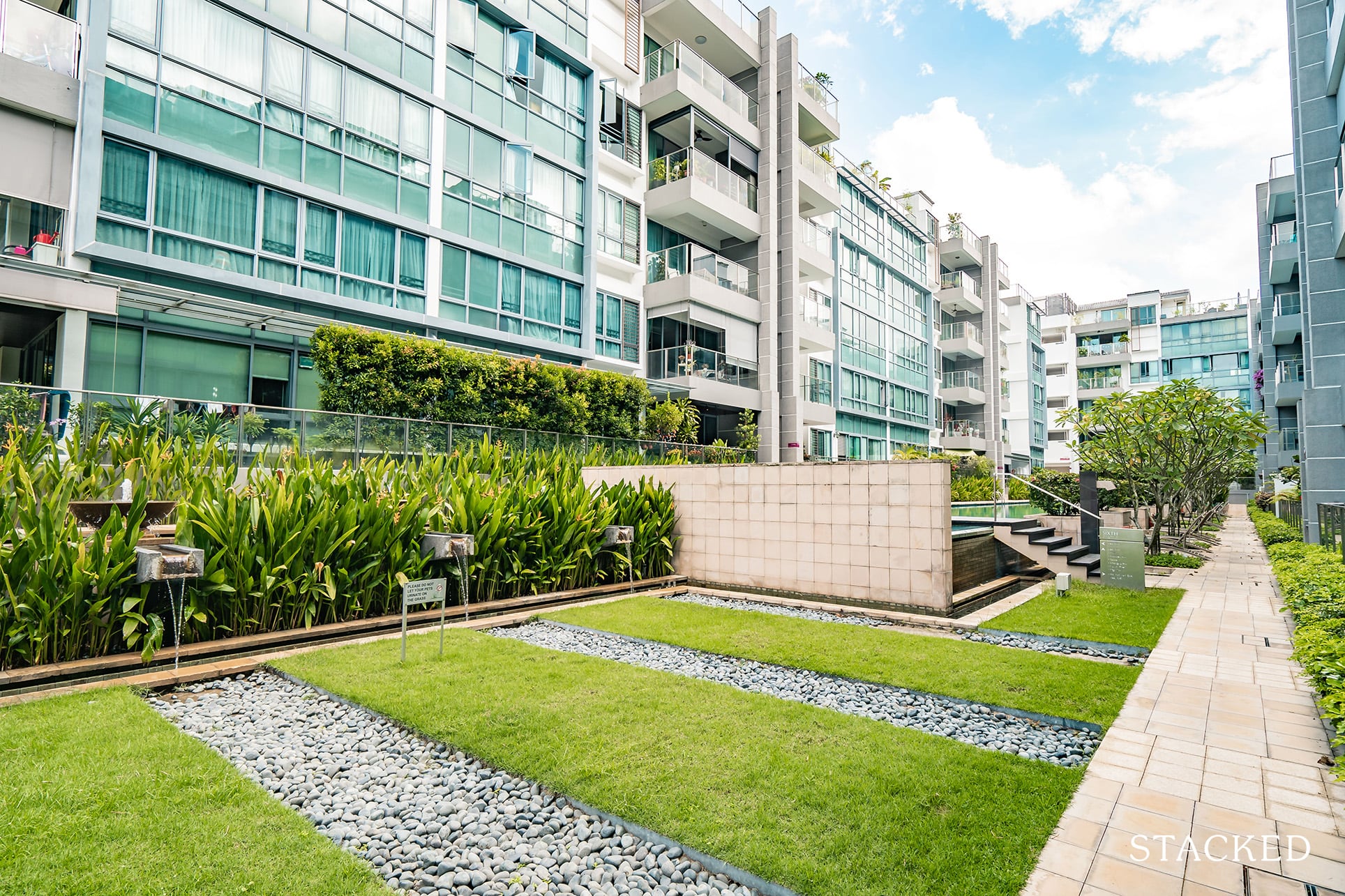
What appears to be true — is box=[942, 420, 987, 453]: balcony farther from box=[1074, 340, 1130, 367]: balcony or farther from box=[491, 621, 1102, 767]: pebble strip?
box=[491, 621, 1102, 767]: pebble strip

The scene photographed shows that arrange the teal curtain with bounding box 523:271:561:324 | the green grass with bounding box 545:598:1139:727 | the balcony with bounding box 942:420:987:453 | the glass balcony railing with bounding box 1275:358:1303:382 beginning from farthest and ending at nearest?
1. the balcony with bounding box 942:420:987:453
2. the glass balcony railing with bounding box 1275:358:1303:382
3. the teal curtain with bounding box 523:271:561:324
4. the green grass with bounding box 545:598:1139:727

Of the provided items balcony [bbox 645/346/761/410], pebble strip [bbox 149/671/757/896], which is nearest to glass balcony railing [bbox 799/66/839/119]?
balcony [bbox 645/346/761/410]

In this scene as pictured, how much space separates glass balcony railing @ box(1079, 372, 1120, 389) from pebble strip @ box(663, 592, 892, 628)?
62.2 m

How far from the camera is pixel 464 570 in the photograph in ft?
26.5

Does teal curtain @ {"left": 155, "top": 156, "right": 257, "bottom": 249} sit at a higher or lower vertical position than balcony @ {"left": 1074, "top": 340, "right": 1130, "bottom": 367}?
lower

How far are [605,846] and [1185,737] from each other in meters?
3.88

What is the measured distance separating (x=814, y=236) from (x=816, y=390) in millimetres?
6323

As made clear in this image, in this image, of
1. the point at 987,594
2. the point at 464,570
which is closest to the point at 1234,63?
the point at 987,594

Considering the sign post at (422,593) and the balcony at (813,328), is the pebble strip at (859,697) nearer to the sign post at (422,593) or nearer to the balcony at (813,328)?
the sign post at (422,593)

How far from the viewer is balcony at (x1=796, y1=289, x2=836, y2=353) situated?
2552cm

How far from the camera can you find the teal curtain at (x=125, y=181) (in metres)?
12.3

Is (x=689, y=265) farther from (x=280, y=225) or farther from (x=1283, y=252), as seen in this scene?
(x=1283, y=252)

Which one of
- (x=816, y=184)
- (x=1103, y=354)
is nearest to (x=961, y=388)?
(x=816, y=184)

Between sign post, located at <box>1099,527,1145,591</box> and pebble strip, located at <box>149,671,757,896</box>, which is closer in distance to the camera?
pebble strip, located at <box>149,671,757,896</box>
